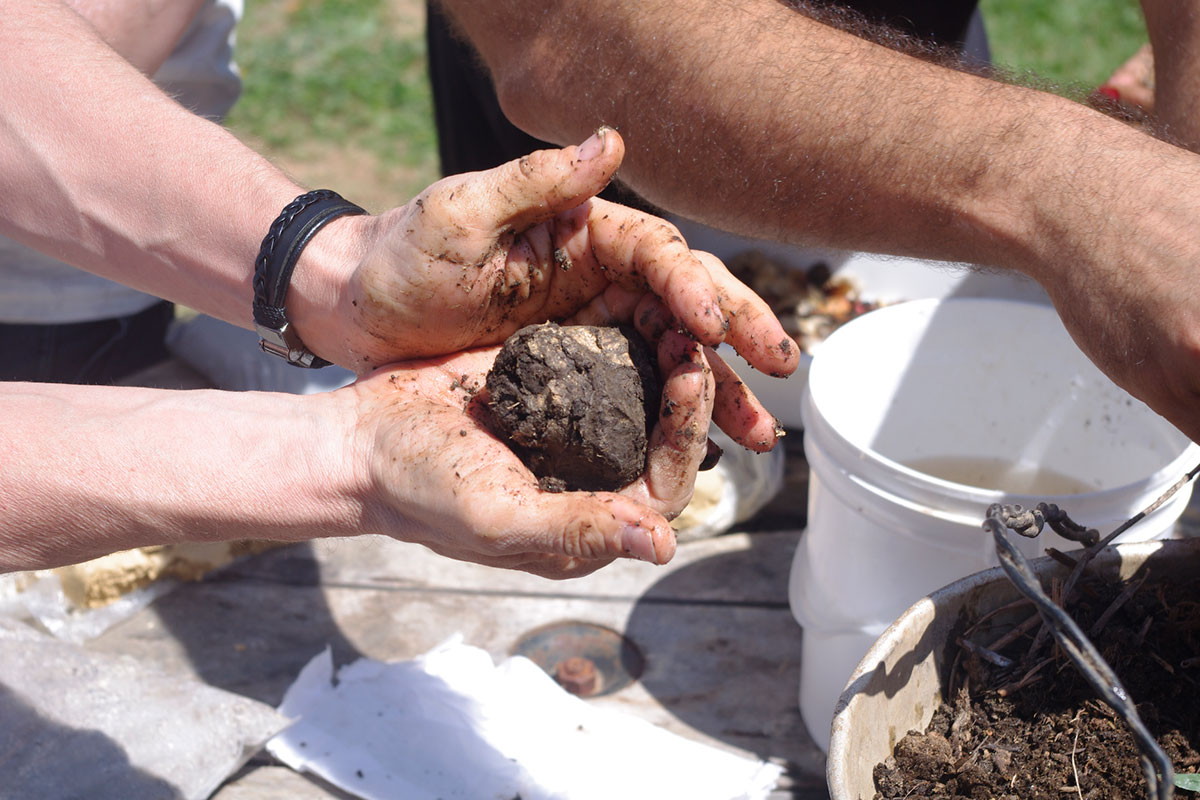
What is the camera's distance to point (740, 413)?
1.72m

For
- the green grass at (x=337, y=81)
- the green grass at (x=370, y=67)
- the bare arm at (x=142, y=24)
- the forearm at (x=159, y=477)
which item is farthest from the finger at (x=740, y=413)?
the green grass at (x=337, y=81)

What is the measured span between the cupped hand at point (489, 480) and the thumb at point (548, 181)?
0.30m

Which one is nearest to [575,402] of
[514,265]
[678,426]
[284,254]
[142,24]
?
[678,426]

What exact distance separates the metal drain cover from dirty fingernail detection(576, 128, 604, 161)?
1.20m

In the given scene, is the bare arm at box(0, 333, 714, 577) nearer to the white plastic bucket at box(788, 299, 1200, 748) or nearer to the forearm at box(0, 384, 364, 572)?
the forearm at box(0, 384, 364, 572)

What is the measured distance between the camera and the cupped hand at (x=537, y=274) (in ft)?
5.14

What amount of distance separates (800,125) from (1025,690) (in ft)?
3.70

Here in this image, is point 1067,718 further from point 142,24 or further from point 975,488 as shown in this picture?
point 142,24

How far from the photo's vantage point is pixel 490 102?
10.3 feet

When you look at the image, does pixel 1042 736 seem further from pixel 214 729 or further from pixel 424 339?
pixel 214 729

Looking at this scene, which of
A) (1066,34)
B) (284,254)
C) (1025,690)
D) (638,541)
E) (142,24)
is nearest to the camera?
(638,541)

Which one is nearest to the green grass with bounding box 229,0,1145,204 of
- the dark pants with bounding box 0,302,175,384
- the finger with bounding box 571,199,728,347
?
the dark pants with bounding box 0,302,175,384

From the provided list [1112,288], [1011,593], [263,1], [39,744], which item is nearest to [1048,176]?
[1112,288]

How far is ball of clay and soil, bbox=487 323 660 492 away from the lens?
5.32 feet
